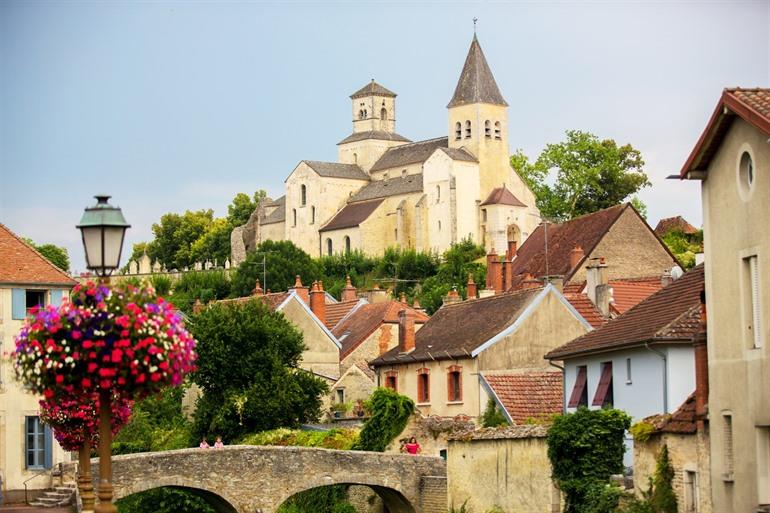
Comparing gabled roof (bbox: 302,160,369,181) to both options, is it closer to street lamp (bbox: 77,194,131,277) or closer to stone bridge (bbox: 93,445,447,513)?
stone bridge (bbox: 93,445,447,513)

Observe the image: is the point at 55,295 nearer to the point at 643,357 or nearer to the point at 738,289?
the point at 643,357

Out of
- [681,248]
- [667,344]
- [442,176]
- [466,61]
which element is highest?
[466,61]

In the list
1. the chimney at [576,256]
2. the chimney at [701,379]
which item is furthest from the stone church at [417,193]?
the chimney at [701,379]

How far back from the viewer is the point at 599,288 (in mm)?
52062

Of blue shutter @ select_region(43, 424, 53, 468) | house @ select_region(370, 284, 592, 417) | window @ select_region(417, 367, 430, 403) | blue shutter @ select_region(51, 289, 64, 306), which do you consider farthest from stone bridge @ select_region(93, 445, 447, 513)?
blue shutter @ select_region(51, 289, 64, 306)

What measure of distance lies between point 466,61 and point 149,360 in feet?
390

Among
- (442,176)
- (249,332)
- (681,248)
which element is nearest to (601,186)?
(442,176)

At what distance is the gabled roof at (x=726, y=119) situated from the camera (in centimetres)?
2308

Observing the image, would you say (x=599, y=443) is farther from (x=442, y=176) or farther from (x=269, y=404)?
(x=442, y=176)

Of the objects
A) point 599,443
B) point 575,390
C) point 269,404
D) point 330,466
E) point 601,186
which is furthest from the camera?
point 601,186

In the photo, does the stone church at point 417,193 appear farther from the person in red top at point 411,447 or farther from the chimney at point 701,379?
the chimney at point 701,379

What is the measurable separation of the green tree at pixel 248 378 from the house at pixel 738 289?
95.3ft

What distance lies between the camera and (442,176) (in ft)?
421

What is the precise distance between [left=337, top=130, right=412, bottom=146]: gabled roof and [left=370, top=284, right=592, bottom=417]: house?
324 feet
